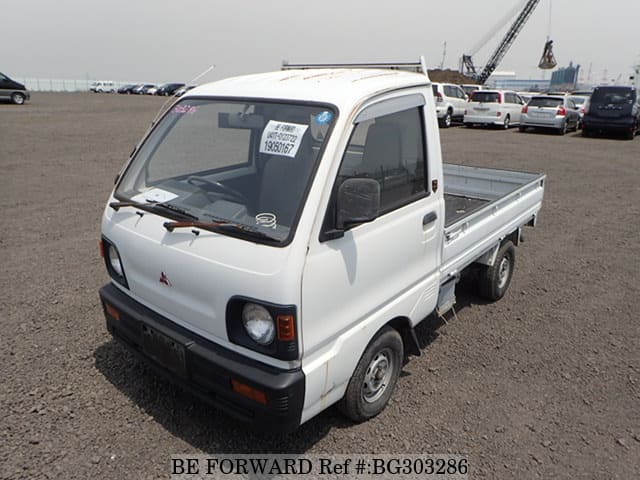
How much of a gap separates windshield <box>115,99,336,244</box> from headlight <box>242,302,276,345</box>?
1.11ft

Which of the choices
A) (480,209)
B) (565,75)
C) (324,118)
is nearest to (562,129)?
(480,209)

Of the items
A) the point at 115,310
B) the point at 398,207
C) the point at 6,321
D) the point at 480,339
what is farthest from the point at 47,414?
Result: the point at 480,339

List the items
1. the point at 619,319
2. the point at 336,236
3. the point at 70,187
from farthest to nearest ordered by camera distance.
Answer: the point at 70,187 < the point at 619,319 < the point at 336,236

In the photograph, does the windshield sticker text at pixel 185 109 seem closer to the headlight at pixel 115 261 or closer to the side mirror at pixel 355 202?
the headlight at pixel 115 261

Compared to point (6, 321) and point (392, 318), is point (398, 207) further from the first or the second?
point (6, 321)

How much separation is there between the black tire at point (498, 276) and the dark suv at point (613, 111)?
53.6 feet

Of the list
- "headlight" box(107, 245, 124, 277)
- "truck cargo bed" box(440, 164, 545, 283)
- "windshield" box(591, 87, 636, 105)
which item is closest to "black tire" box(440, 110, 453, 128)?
"windshield" box(591, 87, 636, 105)

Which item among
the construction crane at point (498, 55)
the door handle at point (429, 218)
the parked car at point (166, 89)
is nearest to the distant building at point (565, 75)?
the construction crane at point (498, 55)

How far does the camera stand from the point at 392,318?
285 cm

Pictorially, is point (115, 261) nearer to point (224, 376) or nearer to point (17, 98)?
point (224, 376)

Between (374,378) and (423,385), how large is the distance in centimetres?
62

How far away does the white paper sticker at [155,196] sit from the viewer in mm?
2754

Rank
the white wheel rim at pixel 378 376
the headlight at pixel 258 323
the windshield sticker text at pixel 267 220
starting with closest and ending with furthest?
1. the headlight at pixel 258 323
2. the windshield sticker text at pixel 267 220
3. the white wheel rim at pixel 378 376

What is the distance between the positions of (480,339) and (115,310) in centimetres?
293
